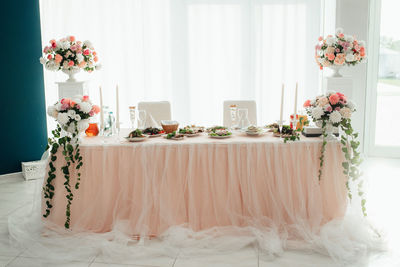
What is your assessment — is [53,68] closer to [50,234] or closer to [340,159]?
[50,234]

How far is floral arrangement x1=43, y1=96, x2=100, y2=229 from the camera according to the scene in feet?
9.53

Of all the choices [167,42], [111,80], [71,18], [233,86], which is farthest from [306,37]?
[71,18]

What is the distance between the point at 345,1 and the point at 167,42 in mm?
2437

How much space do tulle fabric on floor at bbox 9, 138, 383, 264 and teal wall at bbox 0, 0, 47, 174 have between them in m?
2.04

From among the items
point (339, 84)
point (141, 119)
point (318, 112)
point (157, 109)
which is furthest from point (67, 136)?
point (339, 84)

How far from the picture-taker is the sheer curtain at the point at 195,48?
18.2ft

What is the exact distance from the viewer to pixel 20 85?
4.75 meters

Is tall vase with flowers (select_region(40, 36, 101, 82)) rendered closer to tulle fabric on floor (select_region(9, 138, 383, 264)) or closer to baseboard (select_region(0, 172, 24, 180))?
tulle fabric on floor (select_region(9, 138, 383, 264))

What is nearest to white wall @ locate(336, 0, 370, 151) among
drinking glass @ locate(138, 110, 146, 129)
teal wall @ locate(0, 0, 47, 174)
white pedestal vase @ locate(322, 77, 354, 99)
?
white pedestal vase @ locate(322, 77, 354, 99)

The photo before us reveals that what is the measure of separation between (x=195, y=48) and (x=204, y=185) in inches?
125

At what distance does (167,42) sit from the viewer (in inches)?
224

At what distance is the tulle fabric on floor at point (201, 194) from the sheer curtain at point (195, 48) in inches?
113

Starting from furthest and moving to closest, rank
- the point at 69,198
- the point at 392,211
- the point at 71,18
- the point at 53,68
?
the point at 71,18 < the point at 53,68 < the point at 392,211 < the point at 69,198

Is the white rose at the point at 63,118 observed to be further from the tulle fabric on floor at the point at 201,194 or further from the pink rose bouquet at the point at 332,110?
the pink rose bouquet at the point at 332,110
